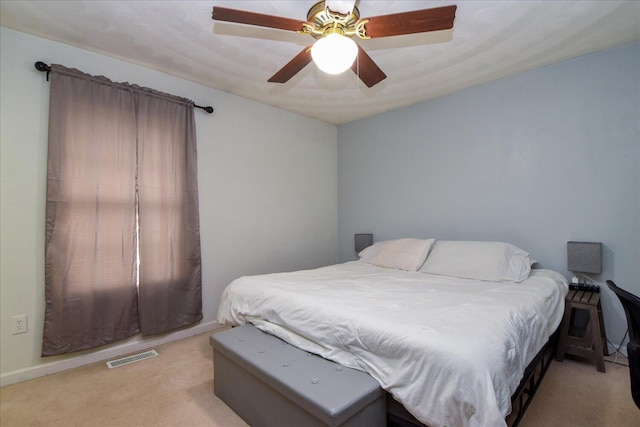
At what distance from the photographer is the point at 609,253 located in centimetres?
246

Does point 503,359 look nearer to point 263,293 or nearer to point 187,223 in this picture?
point 263,293

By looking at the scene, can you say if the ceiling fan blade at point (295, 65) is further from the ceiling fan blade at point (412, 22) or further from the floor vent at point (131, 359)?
the floor vent at point (131, 359)

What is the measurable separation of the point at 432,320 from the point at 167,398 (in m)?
1.71

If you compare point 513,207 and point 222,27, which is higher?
point 222,27

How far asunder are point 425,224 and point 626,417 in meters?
2.17

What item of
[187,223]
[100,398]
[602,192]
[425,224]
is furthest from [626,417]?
[187,223]

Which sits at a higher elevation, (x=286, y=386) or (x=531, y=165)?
(x=531, y=165)

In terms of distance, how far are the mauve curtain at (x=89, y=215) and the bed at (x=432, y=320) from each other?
0.95 metres

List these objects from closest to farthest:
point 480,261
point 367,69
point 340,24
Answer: point 340,24 < point 367,69 < point 480,261

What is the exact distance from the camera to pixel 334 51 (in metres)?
1.56

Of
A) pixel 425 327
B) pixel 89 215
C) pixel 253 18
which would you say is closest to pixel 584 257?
pixel 425 327

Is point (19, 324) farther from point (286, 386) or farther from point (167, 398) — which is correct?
point (286, 386)

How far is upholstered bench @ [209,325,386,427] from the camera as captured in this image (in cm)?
128

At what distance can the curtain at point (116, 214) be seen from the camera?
88.6 inches
